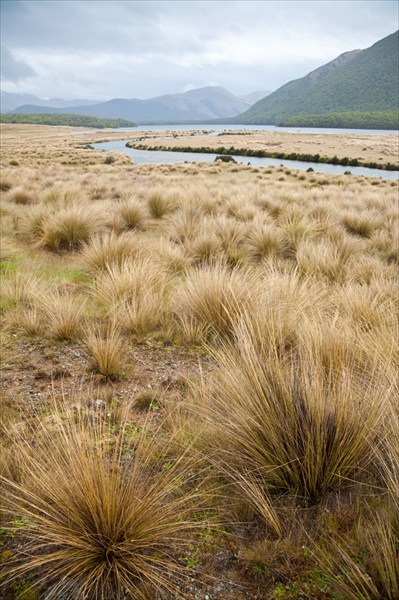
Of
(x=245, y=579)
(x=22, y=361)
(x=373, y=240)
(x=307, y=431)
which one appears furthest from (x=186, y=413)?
(x=373, y=240)

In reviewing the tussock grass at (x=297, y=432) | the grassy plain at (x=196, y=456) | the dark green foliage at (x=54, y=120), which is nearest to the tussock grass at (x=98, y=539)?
the grassy plain at (x=196, y=456)

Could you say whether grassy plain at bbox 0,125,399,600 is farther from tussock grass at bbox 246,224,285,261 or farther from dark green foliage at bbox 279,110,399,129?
dark green foliage at bbox 279,110,399,129

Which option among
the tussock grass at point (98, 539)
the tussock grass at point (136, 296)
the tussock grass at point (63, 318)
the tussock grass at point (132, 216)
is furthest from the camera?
the tussock grass at point (132, 216)

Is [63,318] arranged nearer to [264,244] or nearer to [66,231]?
[66,231]

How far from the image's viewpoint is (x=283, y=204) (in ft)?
33.3

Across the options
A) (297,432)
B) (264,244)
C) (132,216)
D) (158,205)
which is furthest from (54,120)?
(297,432)

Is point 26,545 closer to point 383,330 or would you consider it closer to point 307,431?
point 307,431

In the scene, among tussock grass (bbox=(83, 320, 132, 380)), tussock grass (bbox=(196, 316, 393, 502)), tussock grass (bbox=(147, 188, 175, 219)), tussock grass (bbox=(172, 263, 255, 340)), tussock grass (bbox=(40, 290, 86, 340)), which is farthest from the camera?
tussock grass (bbox=(147, 188, 175, 219))

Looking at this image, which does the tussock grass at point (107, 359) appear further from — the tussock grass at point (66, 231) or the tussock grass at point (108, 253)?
the tussock grass at point (66, 231)

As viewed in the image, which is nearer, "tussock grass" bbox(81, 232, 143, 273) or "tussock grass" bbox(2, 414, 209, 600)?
"tussock grass" bbox(2, 414, 209, 600)

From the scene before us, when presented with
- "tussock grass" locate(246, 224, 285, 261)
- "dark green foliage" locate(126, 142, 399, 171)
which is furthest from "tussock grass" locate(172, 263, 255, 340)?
"dark green foliage" locate(126, 142, 399, 171)

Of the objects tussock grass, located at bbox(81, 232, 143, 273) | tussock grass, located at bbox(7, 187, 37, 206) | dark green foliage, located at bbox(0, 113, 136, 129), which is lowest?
tussock grass, located at bbox(81, 232, 143, 273)

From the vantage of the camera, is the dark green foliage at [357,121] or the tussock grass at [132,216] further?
the dark green foliage at [357,121]

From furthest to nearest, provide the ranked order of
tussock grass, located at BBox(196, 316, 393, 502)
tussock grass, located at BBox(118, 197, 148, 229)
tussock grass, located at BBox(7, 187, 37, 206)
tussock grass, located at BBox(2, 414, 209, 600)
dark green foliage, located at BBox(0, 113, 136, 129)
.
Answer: dark green foliage, located at BBox(0, 113, 136, 129)
tussock grass, located at BBox(7, 187, 37, 206)
tussock grass, located at BBox(118, 197, 148, 229)
tussock grass, located at BBox(196, 316, 393, 502)
tussock grass, located at BBox(2, 414, 209, 600)
